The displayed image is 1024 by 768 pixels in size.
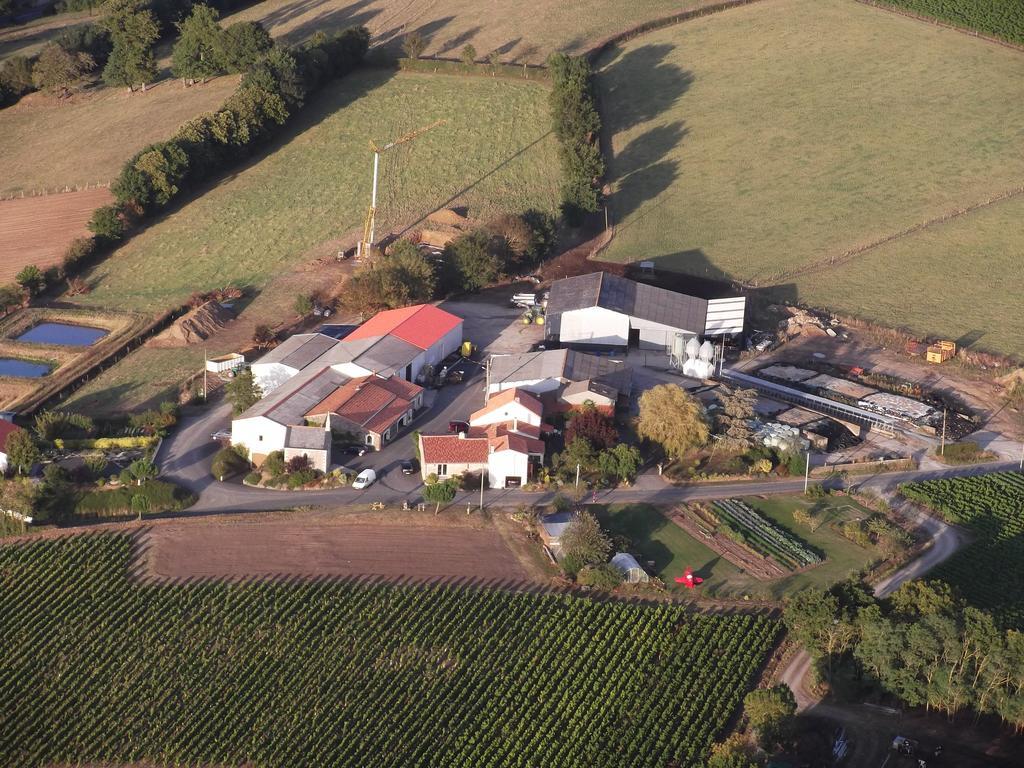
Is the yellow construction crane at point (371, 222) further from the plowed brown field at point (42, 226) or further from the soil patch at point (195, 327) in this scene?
the plowed brown field at point (42, 226)

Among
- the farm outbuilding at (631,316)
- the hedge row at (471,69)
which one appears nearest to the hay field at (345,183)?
the hedge row at (471,69)

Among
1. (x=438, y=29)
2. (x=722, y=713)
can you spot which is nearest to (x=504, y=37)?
(x=438, y=29)

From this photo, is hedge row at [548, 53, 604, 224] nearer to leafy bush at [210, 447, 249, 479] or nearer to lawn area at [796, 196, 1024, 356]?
lawn area at [796, 196, 1024, 356]

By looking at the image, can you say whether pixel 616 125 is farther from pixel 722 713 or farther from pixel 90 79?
pixel 722 713

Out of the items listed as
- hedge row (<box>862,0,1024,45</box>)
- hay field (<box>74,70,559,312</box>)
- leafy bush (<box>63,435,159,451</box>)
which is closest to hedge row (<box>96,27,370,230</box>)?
hay field (<box>74,70,559,312</box>)

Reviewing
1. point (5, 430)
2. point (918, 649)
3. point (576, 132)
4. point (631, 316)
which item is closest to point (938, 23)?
point (576, 132)

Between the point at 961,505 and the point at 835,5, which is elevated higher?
the point at 835,5
